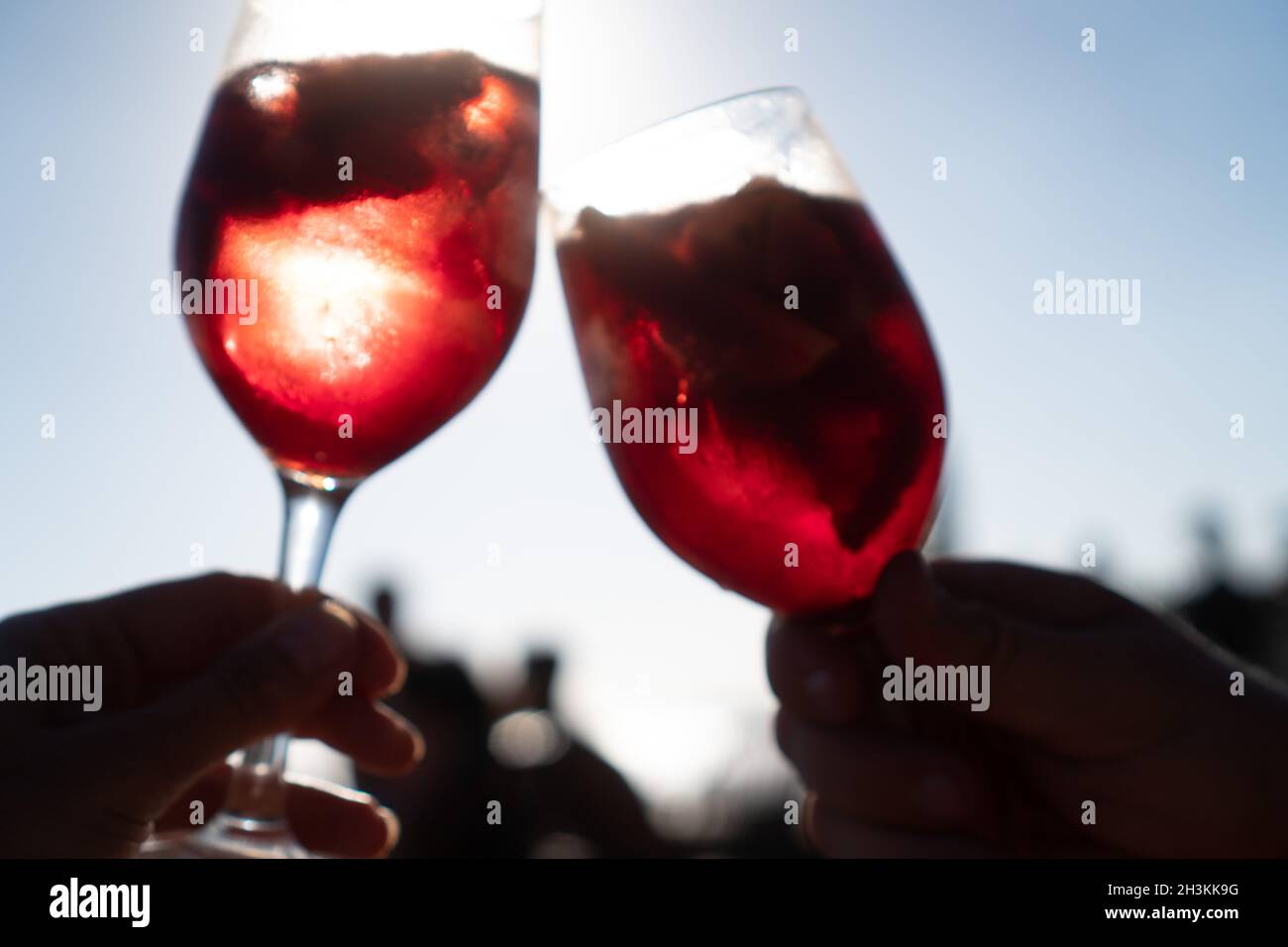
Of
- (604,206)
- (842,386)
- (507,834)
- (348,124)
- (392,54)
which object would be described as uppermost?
(392,54)

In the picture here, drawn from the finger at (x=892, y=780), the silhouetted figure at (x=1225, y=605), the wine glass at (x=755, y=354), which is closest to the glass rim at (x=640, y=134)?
the wine glass at (x=755, y=354)

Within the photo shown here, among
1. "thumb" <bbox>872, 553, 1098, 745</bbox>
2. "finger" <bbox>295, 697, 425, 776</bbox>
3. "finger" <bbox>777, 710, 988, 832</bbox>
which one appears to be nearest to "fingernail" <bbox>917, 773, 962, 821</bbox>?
"finger" <bbox>777, 710, 988, 832</bbox>

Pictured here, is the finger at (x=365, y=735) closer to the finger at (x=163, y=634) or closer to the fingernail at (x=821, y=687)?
the finger at (x=163, y=634)

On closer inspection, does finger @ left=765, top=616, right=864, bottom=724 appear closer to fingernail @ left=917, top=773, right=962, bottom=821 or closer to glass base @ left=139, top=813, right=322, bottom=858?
fingernail @ left=917, top=773, right=962, bottom=821

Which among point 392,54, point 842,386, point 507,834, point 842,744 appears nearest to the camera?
point 842,386

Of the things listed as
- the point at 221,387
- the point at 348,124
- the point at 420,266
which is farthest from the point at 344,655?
the point at 348,124

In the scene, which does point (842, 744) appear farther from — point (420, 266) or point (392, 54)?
point (392, 54)

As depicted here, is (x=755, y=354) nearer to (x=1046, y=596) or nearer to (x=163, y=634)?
(x=1046, y=596)

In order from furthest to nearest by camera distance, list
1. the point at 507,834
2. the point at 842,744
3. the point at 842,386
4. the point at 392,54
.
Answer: the point at 507,834, the point at 842,744, the point at 392,54, the point at 842,386
